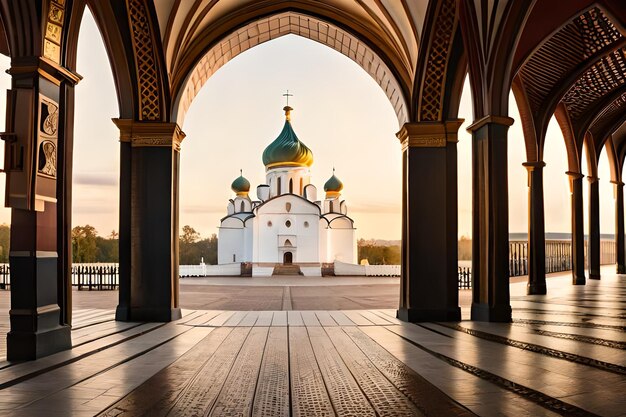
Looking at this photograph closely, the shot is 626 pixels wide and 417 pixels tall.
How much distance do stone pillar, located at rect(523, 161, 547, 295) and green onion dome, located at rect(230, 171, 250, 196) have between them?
115 feet

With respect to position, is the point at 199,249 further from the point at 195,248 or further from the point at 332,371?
the point at 332,371

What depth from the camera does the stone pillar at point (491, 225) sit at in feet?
25.2

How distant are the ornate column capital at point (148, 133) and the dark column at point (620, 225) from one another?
16.9 meters

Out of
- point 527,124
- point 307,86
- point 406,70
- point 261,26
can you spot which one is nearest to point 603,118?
point 527,124

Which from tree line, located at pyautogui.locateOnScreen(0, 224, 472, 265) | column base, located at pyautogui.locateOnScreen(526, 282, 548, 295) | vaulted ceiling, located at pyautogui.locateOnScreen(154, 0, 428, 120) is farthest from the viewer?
tree line, located at pyautogui.locateOnScreen(0, 224, 472, 265)

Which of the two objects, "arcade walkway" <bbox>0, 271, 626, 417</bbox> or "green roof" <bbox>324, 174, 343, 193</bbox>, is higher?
"green roof" <bbox>324, 174, 343, 193</bbox>

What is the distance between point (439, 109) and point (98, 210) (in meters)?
19.2

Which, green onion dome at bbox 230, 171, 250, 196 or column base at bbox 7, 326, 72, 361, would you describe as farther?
green onion dome at bbox 230, 171, 250, 196

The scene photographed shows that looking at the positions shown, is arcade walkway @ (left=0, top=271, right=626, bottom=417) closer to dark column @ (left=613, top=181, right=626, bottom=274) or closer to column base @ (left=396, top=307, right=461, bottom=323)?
column base @ (left=396, top=307, right=461, bottom=323)

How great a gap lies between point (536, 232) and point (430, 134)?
5.42 meters

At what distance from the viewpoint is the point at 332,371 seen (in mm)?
4574

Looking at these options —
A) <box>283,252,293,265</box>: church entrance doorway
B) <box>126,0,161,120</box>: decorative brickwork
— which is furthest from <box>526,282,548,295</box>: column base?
<box>283,252,293,265</box>: church entrance doorway

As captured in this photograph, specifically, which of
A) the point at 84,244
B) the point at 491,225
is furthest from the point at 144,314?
the point at 84,244

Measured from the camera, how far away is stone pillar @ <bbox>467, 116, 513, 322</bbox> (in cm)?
767
